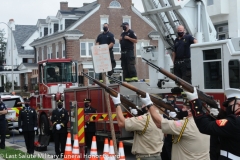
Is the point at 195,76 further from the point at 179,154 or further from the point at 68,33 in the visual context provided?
the point at 68,33

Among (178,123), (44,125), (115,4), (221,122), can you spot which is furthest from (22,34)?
(221,122)

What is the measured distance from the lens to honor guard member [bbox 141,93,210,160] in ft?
18.6

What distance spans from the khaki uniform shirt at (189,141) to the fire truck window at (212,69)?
13.0 ft

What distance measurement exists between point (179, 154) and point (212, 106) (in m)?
0.81

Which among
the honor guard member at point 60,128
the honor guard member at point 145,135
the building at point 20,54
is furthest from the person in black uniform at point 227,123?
the building at point 20,54

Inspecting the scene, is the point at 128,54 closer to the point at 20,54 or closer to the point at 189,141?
the point at 189,141

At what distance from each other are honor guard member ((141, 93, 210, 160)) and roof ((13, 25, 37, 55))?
2287 inches

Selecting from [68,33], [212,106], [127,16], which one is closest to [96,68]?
A: [212,106]

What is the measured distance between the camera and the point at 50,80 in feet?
61.8

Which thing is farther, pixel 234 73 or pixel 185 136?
pixel 234 73

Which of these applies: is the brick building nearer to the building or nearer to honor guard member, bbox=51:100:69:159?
the building

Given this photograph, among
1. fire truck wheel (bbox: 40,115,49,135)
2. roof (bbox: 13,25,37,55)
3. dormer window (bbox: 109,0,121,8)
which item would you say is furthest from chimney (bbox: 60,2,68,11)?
fire truck wheel (bbox: 40,115,49,135)

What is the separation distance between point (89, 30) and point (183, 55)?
3415cm

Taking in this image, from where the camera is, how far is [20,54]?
6178cm
